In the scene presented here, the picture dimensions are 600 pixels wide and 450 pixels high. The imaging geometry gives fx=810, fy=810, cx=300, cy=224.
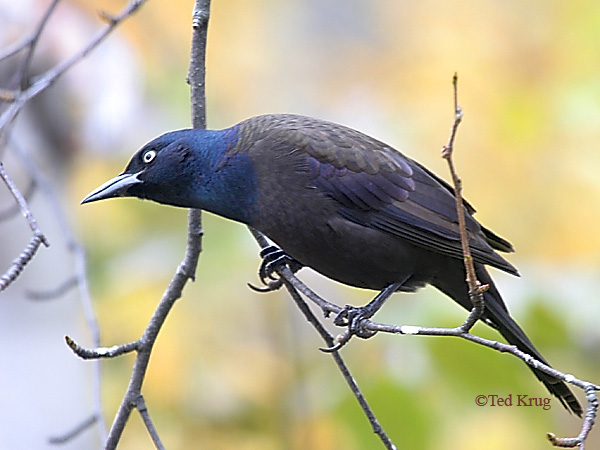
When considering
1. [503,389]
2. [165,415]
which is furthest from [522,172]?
[165,415]

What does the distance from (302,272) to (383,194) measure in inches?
61.3

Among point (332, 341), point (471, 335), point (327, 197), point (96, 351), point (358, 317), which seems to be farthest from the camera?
point (327, 197)

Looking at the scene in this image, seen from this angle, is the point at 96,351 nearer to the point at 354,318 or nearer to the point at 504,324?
the point at 354,318

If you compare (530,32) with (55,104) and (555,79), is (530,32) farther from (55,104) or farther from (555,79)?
(55,104)

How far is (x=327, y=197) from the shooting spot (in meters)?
2.96

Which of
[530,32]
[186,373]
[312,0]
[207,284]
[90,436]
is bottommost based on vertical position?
[90,436]

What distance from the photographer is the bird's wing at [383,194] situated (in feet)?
9.76

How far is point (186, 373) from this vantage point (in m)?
4.54

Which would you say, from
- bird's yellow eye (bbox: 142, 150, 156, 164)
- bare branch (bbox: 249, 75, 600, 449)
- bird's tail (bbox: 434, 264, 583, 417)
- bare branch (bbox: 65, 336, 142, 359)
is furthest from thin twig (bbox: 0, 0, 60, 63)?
bird's tail (bbox: 434, 264, 583, 417)

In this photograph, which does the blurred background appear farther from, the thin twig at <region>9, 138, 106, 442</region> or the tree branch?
the tree branch

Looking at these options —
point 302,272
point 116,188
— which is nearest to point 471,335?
point 116,188

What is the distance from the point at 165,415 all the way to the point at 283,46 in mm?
3050

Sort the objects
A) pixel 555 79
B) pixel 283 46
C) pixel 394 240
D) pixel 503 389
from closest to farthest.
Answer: pixel 394 240 → pixel 503 389 → pixel 555 79 → pixel 283 46

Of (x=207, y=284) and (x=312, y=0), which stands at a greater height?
(x=312, y=0)
